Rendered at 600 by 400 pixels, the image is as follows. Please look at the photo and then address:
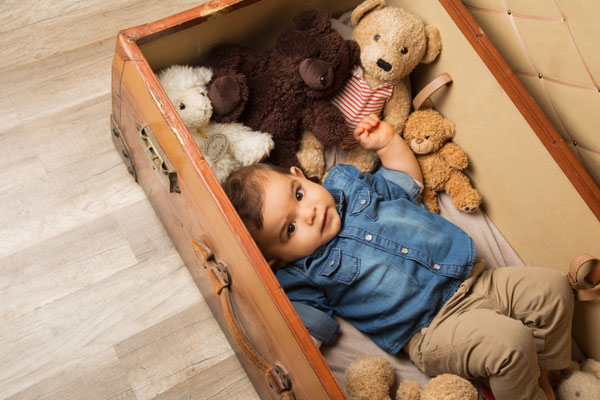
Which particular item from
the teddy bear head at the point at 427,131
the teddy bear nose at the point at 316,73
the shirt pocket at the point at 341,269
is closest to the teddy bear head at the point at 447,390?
the shirt pocket at the point at 341,269

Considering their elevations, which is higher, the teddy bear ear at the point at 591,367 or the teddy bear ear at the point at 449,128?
the teddy bear ear at the point at 449,128

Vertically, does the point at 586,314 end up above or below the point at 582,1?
below

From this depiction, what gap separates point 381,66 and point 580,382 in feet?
2.45

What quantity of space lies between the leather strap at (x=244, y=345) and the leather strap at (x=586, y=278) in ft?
1.89

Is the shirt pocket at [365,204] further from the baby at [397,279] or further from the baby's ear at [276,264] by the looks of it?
the baby's ear at [276,264]

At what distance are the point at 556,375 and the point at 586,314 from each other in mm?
140

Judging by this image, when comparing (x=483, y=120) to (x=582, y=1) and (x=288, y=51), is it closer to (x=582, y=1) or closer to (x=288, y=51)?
(x=582, y=1)

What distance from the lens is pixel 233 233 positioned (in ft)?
2.59

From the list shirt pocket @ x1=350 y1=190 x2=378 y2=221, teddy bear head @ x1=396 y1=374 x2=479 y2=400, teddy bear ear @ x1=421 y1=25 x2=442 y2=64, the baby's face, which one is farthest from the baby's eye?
teddy bear ear @ x1=421 y1=25 x2=442 y2=64

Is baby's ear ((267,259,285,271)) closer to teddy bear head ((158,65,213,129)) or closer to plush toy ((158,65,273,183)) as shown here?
plush toy ((158,65,273,183))

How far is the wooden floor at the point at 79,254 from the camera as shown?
112 cm

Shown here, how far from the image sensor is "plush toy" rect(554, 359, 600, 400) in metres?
0.99

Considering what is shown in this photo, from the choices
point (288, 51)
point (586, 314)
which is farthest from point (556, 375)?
point (288, 51)

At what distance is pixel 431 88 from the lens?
3.70 ft
